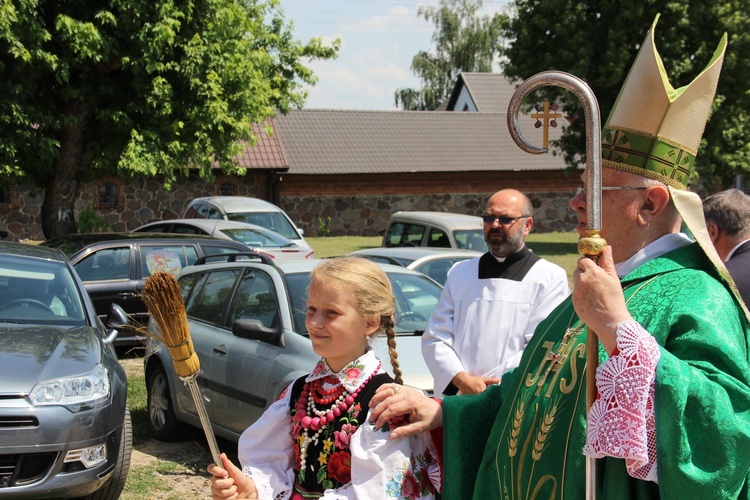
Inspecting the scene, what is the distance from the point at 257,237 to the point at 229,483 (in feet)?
44.7

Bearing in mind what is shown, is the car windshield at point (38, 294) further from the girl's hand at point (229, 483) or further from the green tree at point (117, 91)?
the green tree at point (117, 91)

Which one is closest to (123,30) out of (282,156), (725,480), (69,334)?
(69,334)

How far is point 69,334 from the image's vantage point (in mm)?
6293

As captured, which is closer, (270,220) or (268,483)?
(268,483)

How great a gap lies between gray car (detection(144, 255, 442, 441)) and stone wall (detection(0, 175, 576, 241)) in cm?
1915

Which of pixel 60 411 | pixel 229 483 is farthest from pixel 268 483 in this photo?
pixel 60 411

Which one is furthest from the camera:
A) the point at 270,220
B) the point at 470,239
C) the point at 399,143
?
the point at 399,143

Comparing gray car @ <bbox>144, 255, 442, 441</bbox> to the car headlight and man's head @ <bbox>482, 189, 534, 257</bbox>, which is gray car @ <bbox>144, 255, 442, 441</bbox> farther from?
man's head @ <bbox>482, 189, 534, 257</bbox>

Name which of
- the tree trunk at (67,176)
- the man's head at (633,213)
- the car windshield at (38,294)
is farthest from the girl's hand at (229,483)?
the tree trunk at (67,176)

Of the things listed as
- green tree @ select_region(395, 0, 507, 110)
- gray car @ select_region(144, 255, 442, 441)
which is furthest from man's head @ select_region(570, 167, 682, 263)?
green tree @ select_region(395, 0, 507, 110)

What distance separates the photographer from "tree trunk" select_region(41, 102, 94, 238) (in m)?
15.0

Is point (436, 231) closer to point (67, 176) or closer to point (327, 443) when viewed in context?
point (67, 176)

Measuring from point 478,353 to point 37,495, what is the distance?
112 inches

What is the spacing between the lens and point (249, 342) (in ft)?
22.4
